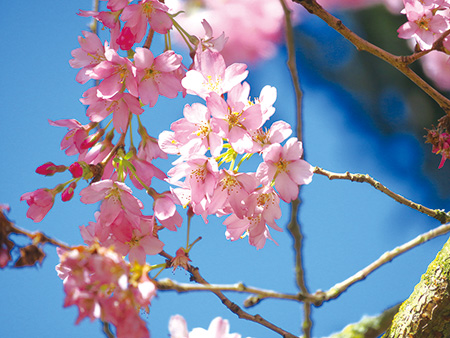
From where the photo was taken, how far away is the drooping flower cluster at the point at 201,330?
1.23ft

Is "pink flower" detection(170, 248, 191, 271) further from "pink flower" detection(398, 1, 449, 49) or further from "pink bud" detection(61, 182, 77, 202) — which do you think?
"pink flower" detection(398, 1, 449, 49)

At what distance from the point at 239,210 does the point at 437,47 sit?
0.74 feet

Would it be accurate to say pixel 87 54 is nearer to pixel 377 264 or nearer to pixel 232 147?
pixel 232 147

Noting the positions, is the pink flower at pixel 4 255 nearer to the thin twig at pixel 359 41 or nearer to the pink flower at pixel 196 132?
the pink flower at pixel 196 132

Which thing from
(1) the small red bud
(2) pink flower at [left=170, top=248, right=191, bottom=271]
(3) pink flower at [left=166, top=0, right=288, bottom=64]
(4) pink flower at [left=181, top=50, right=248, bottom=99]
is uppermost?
(3) pink flower at [left=166, top=0, right=288, bottom=64]

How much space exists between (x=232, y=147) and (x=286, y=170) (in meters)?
0.05

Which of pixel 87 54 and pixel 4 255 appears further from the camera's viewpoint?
pixel 87 54

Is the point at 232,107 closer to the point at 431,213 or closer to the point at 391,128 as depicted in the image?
the point at 431,213

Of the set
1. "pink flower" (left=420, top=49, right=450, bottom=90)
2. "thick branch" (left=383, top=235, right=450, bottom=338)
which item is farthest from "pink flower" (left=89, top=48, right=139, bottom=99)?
"pink flower" (left=420, top=49, right=450, bottom=90)

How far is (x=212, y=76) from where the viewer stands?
17.3 inches

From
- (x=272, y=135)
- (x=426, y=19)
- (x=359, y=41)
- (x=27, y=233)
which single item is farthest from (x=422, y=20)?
(x=27, y=233)

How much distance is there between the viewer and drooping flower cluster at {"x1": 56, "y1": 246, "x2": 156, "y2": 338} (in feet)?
0.91

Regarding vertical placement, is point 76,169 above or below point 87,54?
below

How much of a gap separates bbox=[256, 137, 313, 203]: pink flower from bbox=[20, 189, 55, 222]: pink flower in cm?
19
